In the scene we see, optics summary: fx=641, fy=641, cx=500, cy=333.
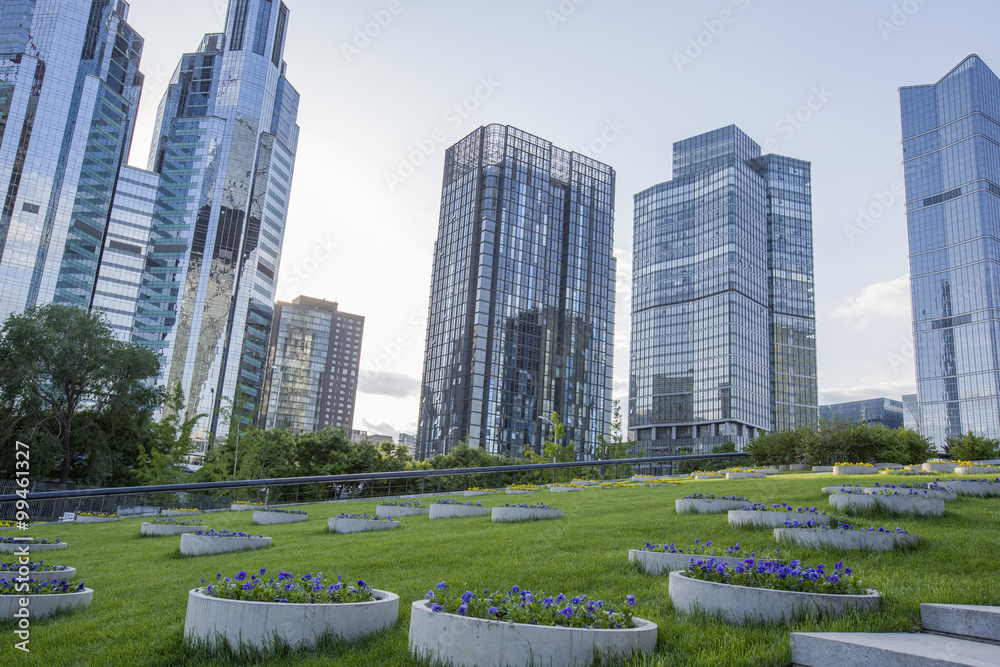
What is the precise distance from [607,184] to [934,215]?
297 feet

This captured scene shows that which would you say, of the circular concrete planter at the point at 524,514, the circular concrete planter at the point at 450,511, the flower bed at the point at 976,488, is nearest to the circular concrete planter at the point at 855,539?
the circular concrete planter at the point at 524,514

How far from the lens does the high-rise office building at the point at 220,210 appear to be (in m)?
119

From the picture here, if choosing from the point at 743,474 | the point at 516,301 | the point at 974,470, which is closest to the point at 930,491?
the point at 974,470

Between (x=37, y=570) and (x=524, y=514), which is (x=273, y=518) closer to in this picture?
(x=524, y=514)

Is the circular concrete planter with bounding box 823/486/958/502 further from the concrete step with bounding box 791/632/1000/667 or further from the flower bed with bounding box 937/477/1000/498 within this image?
the concrete step with bounding box 791/632/1000/667

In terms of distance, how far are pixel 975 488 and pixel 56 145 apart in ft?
457

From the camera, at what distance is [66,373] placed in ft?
150

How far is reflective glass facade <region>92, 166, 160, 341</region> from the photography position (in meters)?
118

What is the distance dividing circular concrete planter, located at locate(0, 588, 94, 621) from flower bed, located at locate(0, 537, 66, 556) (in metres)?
5.78

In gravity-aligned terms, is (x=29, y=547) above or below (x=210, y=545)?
below

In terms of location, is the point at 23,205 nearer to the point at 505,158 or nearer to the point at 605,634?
the point at 505,158

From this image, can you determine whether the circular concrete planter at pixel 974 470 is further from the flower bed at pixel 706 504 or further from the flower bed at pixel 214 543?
the flower bed at pixel 214 543

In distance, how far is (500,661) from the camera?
4.49m

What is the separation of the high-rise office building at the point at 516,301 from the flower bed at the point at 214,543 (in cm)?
10266
